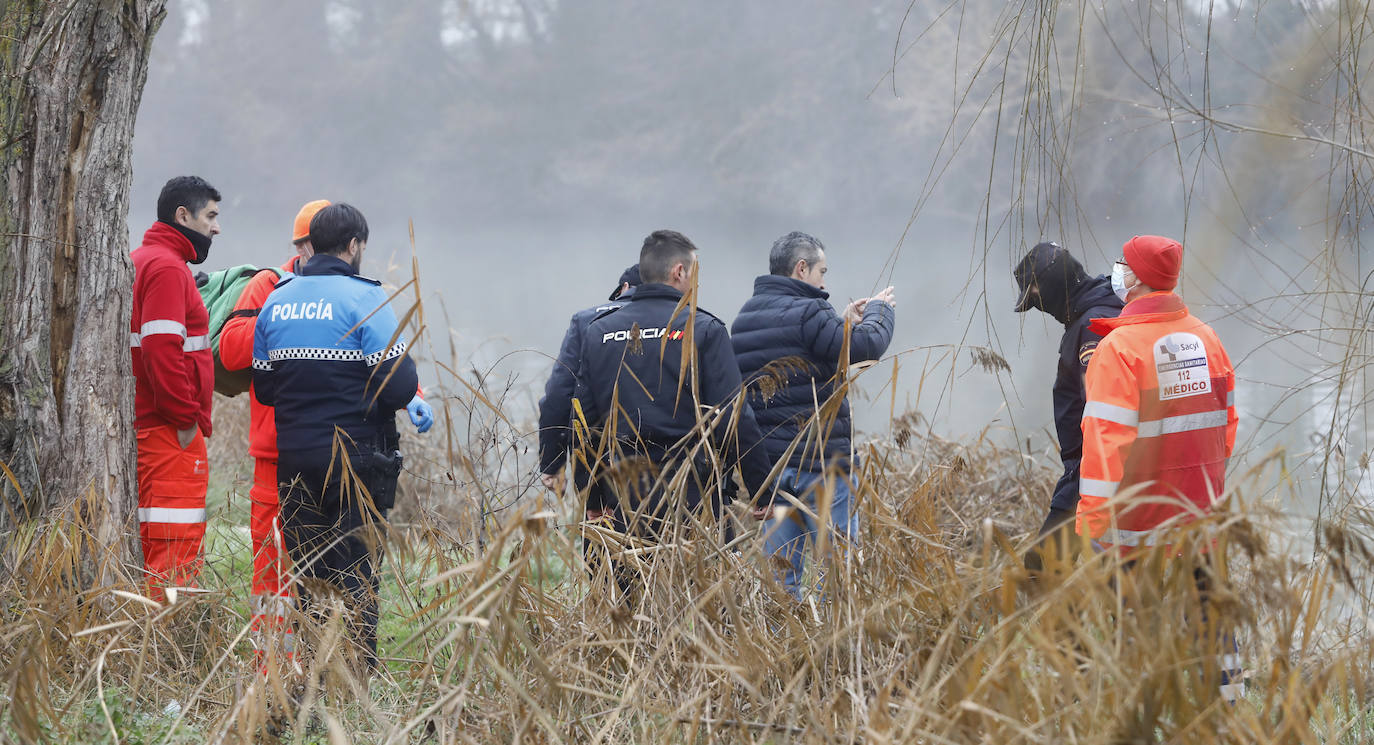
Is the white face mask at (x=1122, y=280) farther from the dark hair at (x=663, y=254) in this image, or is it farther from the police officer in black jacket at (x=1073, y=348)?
the dark hair at (x=663, y=254)

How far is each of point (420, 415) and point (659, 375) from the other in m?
0.89

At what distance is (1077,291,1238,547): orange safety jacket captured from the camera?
267cm

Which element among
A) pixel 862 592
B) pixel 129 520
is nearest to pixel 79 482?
pixel 129 520

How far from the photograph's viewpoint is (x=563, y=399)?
11.3ft

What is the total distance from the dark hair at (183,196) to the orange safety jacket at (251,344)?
296mm

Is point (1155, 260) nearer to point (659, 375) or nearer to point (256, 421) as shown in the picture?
point (659, 375)

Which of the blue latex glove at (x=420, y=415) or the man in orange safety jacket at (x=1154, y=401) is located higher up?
the man in orange safety jacket at (x=1154, y=401)

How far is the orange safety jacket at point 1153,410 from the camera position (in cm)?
267

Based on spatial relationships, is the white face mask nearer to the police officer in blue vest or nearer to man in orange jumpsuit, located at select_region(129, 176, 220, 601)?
the police officer in blue vest

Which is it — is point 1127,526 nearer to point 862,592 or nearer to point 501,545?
point 862,592

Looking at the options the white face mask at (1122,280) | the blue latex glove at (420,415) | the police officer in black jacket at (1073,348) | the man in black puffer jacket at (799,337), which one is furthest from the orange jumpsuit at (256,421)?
the white face mask at (1122,280)

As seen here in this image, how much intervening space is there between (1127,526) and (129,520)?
262 centimetres

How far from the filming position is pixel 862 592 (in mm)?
2070

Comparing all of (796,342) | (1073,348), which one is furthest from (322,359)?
(1073,348)
